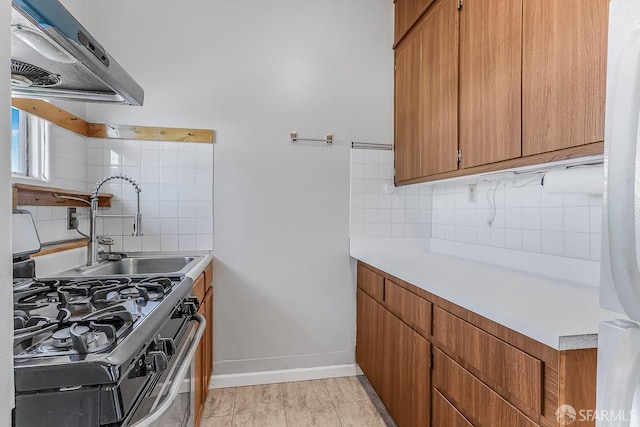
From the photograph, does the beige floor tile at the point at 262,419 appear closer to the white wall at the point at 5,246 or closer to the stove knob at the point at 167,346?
the stove knob at the point at 167,346

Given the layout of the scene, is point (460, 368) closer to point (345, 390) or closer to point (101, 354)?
point (101, 354)

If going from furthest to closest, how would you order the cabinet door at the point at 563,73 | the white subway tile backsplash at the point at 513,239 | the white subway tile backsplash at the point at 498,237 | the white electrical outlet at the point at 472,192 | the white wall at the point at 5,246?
the white electrical outlet at the point at 472,192
the white subway tile backsplash at the point at 498,237
the white subway tile backsplash at the point at 513,239
the cabinet door at the point at 563,73
the white wall at the point at 5,246

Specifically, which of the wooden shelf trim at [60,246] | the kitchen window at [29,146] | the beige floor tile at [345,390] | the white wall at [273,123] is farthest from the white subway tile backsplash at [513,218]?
the kitchen window at [29,146]

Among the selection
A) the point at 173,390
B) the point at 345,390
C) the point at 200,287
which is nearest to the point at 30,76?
the point at 173,390

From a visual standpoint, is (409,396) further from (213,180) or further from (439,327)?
(213,180)

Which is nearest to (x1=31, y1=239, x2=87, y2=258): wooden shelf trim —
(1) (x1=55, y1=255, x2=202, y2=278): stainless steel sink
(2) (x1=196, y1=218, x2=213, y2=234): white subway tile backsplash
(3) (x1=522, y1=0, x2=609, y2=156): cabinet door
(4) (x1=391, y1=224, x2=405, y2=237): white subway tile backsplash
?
(1) (x1=55, y1=255, x2=202, y2=278): stainless steel sink

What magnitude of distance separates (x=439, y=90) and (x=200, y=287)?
1.69m

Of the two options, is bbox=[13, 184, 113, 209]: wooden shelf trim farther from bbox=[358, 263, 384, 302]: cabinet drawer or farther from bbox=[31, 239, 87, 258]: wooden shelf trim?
bbox=[358, 263, 384, 302]: cabinet drawer

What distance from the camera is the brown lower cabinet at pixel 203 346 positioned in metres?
1.64

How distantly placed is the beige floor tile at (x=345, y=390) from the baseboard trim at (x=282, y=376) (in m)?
0.05

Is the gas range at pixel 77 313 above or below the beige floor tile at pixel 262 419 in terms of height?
above

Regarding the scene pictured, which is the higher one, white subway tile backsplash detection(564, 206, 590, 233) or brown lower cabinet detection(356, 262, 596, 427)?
white subway tile backsplash detection(564, 206, 590, 233)

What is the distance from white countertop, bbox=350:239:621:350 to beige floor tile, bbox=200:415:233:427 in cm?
121

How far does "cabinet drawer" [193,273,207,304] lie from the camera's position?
5.61 ft
